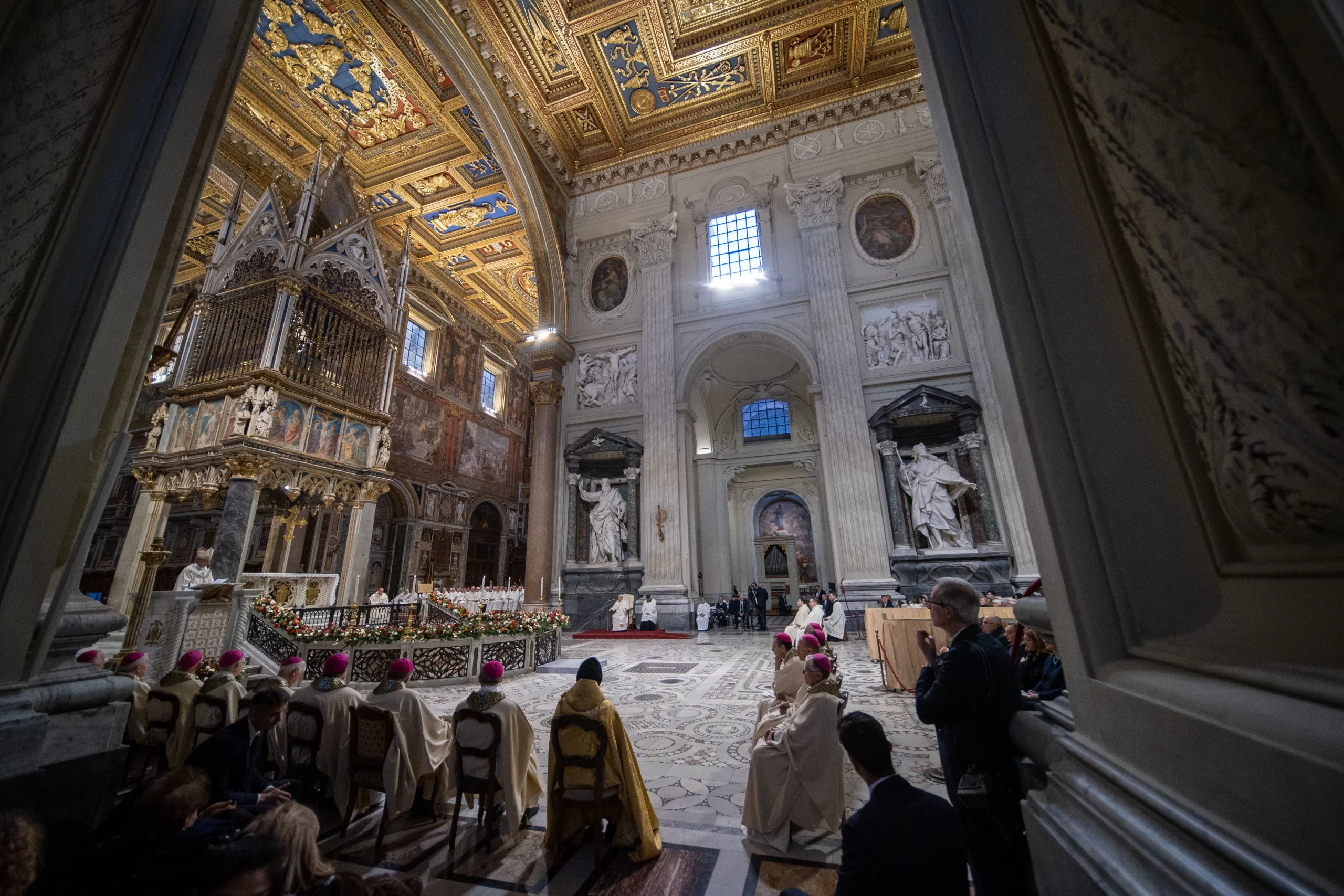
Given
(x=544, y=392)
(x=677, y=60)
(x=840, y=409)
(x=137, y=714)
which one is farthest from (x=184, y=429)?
(x=677, y=60)

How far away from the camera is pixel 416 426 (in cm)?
1480

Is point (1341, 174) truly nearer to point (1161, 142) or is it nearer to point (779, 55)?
point (1161, 142)

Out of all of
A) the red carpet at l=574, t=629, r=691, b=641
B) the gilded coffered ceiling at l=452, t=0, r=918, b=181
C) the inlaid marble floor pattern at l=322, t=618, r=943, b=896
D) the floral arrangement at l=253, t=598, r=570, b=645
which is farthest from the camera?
the gilded coffered ceiling at l=452, t=0, r=918, b=181

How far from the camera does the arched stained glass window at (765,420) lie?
636 inches

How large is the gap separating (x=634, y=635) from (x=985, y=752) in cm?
902

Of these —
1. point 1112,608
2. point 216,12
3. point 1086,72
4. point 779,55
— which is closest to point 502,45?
point 779,55

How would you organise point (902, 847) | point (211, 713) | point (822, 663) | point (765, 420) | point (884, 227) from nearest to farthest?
point (902, 847) < point (822, 663) < point (211, 713) < point (884, 227) < point (765, 420)

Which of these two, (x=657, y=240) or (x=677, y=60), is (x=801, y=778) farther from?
(x=677, y=60)

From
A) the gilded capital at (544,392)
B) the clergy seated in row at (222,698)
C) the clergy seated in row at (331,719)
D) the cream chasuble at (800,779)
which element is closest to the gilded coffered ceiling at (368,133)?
the gilded capital at (544,392)

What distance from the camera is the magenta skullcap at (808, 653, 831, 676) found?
2494mm

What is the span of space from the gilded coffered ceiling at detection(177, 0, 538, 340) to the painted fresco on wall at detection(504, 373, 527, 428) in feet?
17.1

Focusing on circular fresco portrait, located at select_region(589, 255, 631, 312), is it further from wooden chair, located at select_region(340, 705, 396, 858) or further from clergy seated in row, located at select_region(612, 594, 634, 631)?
wooden chair, located at select_region(340, 705, 396, 858)

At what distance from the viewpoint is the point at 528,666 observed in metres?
6.63

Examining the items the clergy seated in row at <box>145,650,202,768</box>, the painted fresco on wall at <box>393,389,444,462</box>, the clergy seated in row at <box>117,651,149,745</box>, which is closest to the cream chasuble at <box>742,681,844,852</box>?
the clergy seated in row at <box>145,650,202,768</box>
